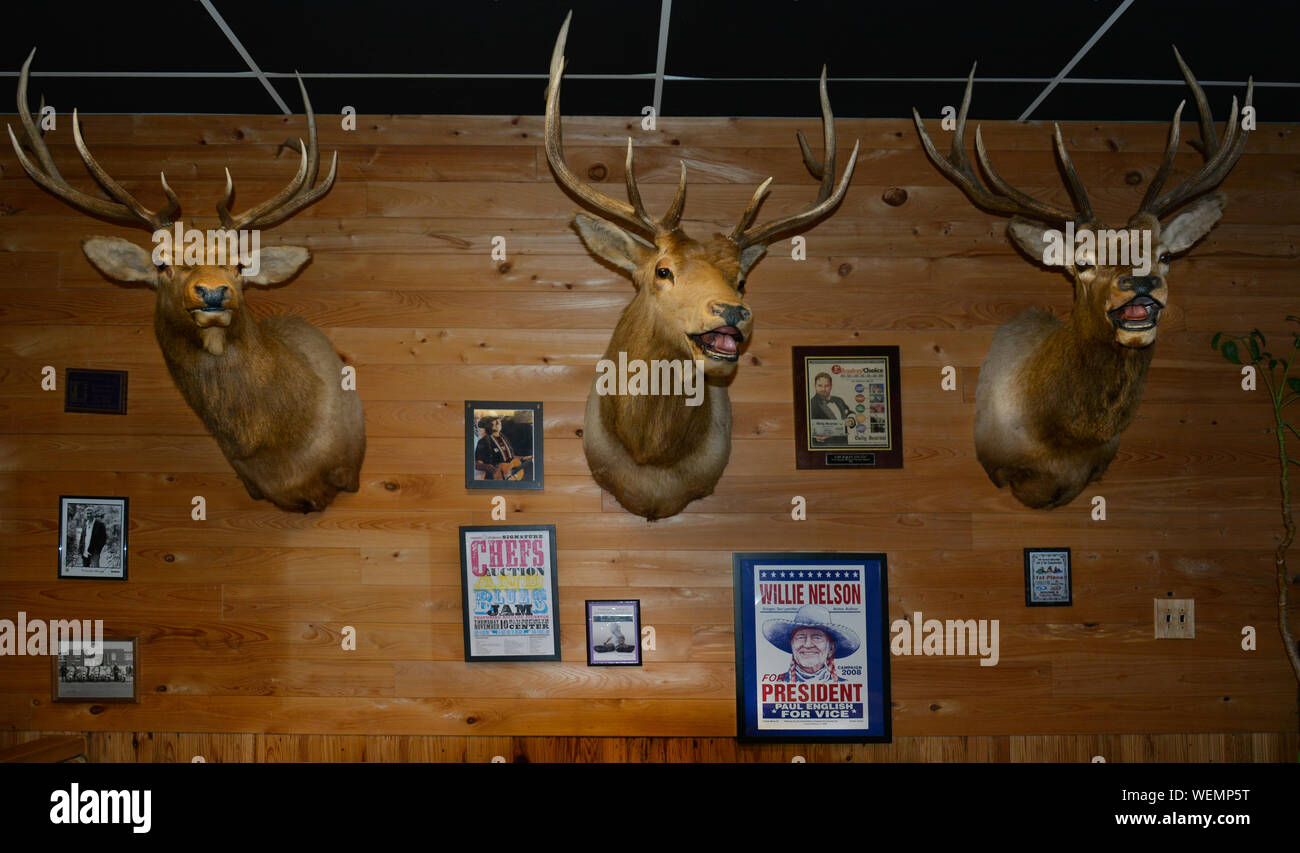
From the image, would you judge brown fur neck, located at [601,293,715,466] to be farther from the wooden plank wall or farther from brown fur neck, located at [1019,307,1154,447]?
brown fur neck, located at [1019,307,1154,447]

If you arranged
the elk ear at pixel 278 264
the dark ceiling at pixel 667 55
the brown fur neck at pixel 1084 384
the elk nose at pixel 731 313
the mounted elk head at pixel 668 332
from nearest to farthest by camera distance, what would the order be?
the elk nose at pixel 731 313
the mounted elk head at pixel 668 332
the dark ceiling at pixel 667 55
the brown fur neck at pixel 1084 384
the elk ear at pixel 278 264

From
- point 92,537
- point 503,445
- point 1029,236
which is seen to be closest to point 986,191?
point 1029,236

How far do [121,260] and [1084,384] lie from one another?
3.33 m

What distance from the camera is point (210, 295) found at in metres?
2.81

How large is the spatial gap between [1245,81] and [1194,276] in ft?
2.38

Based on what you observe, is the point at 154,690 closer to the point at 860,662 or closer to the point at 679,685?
the point at 679,685

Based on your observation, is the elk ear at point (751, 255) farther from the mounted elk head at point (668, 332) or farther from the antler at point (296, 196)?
the antler at point (296, 196)

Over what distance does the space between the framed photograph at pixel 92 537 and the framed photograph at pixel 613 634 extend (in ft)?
5.92

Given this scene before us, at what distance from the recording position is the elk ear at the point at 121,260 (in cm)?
296

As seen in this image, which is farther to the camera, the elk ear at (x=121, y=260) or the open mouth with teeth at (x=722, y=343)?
the elk ear at (x=121, y=260)

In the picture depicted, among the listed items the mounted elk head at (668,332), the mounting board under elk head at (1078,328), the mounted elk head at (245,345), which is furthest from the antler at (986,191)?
the mounted elk head at (245,345)

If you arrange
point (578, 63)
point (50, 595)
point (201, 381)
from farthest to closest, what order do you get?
point (50, 595) → point (578, 63) → point (201, 381)

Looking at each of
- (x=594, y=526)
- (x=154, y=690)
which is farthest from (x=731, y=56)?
(x=154, y=690)

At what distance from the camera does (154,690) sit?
11.0 feet
